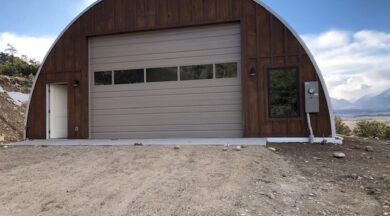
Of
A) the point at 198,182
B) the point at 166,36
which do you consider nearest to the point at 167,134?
the point at 166,36

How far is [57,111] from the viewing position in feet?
37.8

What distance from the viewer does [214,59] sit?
31.6 feet

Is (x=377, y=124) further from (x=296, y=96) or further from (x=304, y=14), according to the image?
(x=296, y=96)

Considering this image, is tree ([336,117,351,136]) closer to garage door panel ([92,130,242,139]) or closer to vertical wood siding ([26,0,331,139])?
vertical wood siding ([26,0,331,139])

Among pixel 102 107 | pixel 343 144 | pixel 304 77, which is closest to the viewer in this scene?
pixel 343 144

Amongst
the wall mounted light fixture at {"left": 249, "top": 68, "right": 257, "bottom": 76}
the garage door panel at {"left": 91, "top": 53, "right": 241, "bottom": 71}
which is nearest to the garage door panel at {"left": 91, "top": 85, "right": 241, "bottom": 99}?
the wall mounted light fixture at {"left": 249, "top": 68, "right": 257, "bottom": 76}

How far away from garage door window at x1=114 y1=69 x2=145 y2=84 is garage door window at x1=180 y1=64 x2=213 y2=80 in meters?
1.36

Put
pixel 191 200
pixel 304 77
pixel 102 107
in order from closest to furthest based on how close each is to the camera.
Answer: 1. pixel 191 200
2. pixel 304 77
3. pixel 102 107

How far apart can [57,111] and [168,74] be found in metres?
4.42

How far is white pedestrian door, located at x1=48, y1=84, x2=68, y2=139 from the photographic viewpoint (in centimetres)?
1120

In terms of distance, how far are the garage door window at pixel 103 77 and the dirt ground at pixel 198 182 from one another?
3735 millimetres

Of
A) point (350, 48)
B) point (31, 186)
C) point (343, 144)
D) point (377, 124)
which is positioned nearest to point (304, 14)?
point (350, 48)

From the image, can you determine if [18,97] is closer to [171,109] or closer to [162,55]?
[162,55]

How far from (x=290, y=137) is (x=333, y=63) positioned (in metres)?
6.08
